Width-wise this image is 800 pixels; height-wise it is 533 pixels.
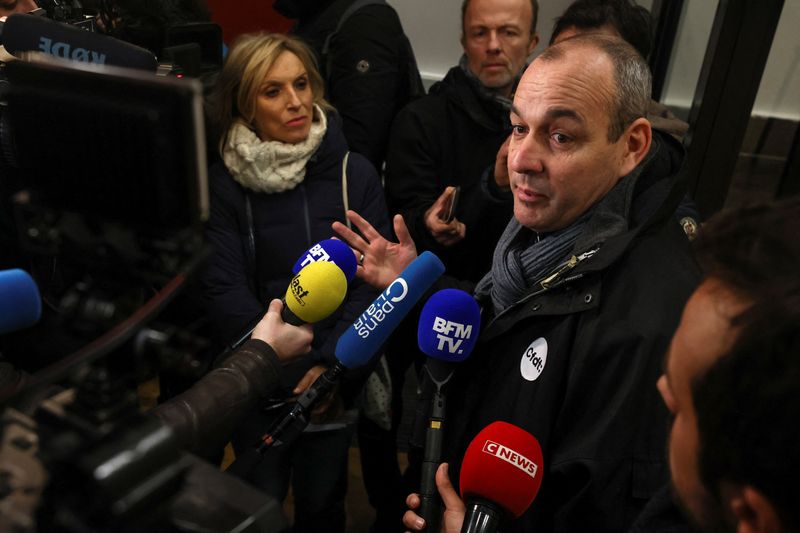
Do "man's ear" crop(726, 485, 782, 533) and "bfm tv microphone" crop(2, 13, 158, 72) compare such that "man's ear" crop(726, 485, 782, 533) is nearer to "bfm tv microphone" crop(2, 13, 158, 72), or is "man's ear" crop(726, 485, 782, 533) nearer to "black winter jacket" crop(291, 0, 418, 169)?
"bfm tv microphone" crop(2, 13, 158, 72)

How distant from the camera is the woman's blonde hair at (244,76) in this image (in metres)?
1.69

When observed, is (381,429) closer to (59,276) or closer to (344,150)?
(344,150)

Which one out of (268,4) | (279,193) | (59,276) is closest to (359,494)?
(279,193)

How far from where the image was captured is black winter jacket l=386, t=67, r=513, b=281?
6.17 feet

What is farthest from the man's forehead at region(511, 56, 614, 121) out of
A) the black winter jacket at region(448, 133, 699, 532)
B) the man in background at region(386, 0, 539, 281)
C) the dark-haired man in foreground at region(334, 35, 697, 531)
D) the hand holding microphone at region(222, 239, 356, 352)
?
the man in background at region(386, 0, 539, 281)

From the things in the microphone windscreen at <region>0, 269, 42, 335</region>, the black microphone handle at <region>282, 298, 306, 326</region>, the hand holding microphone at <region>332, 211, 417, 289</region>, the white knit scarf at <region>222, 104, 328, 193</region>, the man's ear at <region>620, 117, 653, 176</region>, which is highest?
the man's ear at <region>620, 117, 653, 176</region>

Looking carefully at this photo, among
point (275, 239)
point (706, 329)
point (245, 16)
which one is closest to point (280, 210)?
point (275, 239)

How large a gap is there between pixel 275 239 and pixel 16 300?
0.76m

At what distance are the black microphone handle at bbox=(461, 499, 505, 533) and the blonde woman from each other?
768 mm

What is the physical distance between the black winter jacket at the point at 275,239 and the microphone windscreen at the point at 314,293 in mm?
509

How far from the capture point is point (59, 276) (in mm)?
1345

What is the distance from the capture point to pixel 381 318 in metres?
1.14

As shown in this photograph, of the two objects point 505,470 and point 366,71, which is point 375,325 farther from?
point 366,71

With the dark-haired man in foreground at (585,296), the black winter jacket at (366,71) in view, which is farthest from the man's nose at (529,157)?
the black winter jacket at (366,71)
